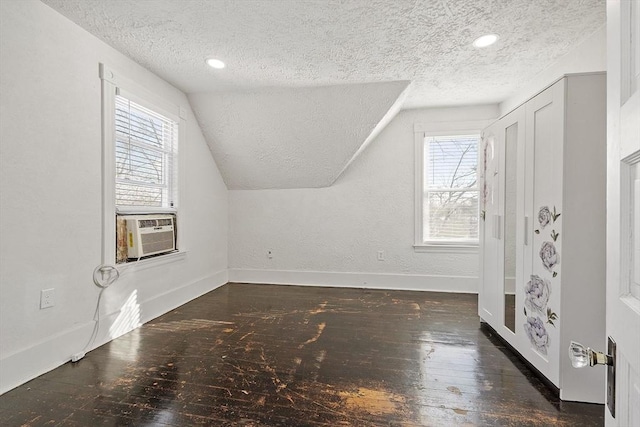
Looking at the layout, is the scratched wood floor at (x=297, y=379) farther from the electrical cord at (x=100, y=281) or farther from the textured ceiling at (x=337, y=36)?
the textured ceiling at (x=337, y=36)

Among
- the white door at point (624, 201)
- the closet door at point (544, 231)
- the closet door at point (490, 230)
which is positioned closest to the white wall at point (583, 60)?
the closet door at point (544, 231)

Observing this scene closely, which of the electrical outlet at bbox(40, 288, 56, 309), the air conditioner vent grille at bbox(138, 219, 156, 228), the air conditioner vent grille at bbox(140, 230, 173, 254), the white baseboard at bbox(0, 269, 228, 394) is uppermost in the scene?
the air conditioner vent grille at bbox(138, 219, 156, 228)

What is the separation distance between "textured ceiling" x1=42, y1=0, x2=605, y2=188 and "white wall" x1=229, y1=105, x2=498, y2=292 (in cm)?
37

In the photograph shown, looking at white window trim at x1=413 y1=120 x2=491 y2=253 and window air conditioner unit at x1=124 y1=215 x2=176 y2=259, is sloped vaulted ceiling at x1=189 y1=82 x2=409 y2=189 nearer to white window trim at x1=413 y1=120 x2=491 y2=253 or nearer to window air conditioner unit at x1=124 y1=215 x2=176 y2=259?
white window trim at x1=413 y1=120 x2=491 y2=253

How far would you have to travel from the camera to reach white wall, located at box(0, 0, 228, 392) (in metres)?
1.79

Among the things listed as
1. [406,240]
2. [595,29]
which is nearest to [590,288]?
[595,29]

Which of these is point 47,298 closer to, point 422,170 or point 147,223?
point 147,223

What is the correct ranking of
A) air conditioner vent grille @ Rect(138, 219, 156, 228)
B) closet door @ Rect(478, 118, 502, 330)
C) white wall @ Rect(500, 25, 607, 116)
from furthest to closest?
air conditioner vent grille @ Rect(138, 219, 156, 228), closet door @ Rect(478, 118, 502, 330), white wall @ Rect(500, 25, 607, 116)

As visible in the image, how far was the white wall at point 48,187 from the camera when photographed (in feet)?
5.88

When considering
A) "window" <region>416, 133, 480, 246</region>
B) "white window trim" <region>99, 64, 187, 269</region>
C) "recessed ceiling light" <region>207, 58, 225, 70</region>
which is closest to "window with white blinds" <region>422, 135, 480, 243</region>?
"window" <region>416, 133, 480, 246</region>

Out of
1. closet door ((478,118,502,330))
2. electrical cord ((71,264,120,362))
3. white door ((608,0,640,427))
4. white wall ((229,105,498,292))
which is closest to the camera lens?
white door ((608,0,640,427))

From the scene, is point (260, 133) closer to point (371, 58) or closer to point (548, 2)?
point (371, 58)

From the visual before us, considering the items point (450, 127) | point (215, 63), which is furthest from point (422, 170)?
point (215, 63)

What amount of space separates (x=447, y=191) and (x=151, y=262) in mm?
3509
